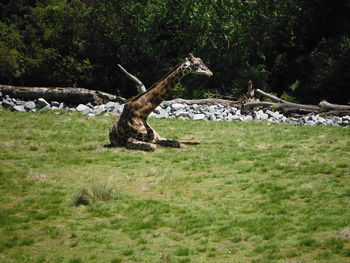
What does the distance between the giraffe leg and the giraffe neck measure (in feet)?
2.50

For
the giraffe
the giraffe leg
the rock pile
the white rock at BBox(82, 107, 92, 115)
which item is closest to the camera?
the giraffe leg

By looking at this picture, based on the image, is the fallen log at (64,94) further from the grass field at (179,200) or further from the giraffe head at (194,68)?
the giraffe head at (194,68)

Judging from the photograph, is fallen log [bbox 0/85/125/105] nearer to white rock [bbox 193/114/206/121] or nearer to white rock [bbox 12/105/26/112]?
white rock [bbox 12/105/26/112]

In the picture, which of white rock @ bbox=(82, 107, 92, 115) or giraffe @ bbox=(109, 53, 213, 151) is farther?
white rock @ bbox=(82, 107, 92, 115)

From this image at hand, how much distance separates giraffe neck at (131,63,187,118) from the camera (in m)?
16.1

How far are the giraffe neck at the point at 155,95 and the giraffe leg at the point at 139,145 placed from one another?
762 mm

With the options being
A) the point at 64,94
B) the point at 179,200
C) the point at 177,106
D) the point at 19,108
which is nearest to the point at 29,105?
the point at 19,108

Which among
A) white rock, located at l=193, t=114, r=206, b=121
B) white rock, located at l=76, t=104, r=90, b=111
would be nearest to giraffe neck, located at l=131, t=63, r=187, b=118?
white rock, located at l=193, t=114, r=206, b=121

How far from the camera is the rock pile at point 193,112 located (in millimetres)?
21763

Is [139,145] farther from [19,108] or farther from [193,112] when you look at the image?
[19,108]

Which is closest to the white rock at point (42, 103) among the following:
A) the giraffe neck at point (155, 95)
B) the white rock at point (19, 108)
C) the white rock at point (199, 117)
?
the white rock at point (19, 108)

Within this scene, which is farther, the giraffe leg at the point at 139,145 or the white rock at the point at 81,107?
the white rock at the point at 81,107

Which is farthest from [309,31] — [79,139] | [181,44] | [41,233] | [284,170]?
[41,233]

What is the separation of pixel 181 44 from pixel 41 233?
26724 mm
